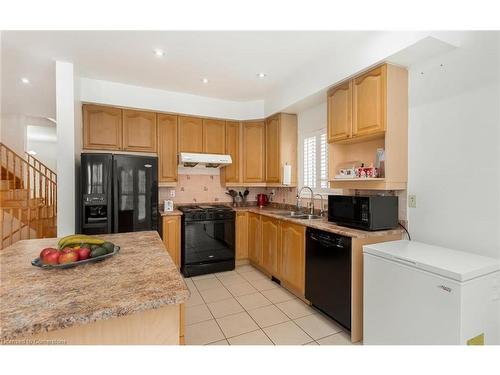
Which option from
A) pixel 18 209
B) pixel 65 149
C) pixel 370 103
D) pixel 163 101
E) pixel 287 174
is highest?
pixel 163 101

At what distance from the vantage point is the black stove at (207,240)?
340 cm

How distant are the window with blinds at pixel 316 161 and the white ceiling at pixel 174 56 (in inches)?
34.4

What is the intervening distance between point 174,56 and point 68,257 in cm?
217

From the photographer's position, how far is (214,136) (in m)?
3.88

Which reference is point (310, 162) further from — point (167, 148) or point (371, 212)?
point (167, 148)

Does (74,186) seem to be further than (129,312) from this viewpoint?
Yes

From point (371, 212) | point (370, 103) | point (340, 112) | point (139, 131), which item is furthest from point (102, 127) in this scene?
point (371, 212)

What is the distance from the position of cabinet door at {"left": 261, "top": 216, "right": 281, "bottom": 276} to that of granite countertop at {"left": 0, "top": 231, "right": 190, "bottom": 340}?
1915 millimetres

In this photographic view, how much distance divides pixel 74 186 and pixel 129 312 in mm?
2368

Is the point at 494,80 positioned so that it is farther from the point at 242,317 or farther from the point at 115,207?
the point at 115,207

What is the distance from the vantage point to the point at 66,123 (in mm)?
2656

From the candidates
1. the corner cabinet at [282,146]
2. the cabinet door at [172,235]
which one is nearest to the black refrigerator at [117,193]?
the cabinet door at [172,235]

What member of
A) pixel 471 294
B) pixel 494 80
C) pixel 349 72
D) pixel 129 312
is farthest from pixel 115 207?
pixel 494 80
